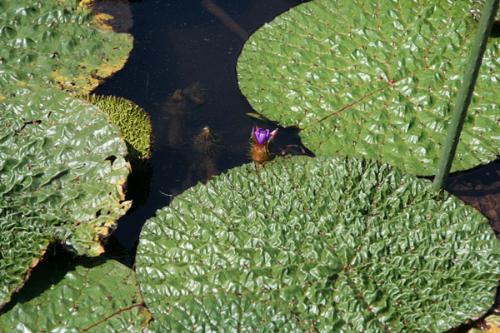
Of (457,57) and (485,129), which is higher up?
(457,57)

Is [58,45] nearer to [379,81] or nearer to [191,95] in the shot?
[191,95]

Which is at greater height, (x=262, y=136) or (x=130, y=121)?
(x=262, y=136)

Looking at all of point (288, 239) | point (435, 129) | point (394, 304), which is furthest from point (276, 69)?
point (394, 304)

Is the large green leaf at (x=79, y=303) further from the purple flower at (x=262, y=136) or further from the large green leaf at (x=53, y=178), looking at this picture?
the purple flower at (x=262, y=136)

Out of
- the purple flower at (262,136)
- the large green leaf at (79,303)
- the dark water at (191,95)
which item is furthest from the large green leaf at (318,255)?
the dark water at (191,95)

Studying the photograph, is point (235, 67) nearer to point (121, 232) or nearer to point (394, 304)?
point (121, 232)

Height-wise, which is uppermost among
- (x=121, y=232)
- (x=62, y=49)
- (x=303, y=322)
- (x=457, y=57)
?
(x=457, y=57)

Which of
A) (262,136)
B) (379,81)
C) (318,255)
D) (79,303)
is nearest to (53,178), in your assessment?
(79,303)
